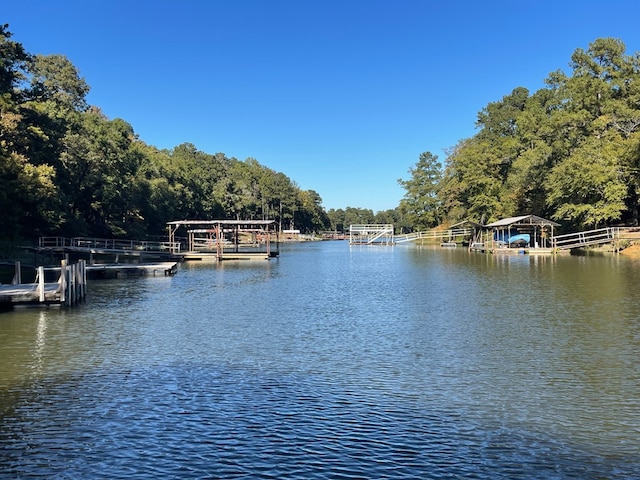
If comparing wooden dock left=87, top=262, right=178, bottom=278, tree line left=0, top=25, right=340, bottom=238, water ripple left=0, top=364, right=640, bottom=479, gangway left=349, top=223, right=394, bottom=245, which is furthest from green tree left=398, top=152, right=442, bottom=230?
water ripple left=0, top=364, right=640, bottom=479

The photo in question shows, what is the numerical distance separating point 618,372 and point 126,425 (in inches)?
378

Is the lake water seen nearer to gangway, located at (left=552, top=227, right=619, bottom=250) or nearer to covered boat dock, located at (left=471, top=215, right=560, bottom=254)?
gangway, located at (left=552, top=227, right=619, bottom=250)

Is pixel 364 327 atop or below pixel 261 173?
below

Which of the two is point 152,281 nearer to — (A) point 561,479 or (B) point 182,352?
(B) point 182,352

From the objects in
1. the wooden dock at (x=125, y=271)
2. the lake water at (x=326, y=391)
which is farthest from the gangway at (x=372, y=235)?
the lake water at (x=326, y=391)

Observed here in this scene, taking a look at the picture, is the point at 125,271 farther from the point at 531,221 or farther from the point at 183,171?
the point at 183,171

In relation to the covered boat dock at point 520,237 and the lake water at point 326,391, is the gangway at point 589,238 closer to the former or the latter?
the covered boat dock at point 520,237

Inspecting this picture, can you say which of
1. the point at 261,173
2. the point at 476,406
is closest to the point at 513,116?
the point at 261,173

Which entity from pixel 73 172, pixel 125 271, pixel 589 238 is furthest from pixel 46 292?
pixel 589 238

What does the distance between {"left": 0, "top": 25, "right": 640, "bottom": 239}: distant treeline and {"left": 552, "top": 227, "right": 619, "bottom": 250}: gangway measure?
4.56 ft

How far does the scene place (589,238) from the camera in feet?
166

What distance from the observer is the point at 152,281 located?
3275cm

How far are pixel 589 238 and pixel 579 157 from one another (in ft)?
27.1

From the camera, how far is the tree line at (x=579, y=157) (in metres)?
46.6
